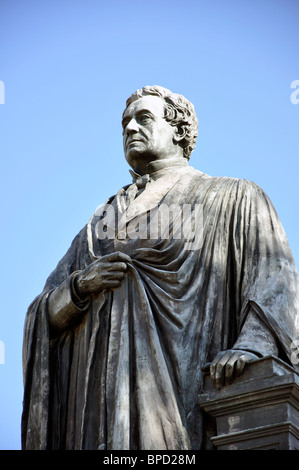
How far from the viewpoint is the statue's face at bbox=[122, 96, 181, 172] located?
13.0 metres

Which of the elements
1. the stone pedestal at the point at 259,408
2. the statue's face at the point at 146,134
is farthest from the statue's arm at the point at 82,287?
the statue's face at the point at 146,134

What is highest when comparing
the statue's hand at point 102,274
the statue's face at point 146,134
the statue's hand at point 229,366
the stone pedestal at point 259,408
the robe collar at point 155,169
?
the statue's face at point 146,134

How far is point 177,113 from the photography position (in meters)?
13.4

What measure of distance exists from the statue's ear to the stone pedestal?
3.88 m

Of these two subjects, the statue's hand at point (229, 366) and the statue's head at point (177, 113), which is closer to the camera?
the statue's hand at point (229, 366)

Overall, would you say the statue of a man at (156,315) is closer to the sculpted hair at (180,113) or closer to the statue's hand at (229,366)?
the statue's hand at (229,366)

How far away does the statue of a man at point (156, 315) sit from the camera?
34.5 feet

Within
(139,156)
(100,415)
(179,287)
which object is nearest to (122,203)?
(139,156)

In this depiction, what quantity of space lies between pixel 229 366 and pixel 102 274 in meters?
1.86

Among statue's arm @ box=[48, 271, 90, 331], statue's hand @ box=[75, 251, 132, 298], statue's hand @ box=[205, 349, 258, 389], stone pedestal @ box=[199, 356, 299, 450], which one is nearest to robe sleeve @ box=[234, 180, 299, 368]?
statue's hand @ box=[205, 349, 258, 389]

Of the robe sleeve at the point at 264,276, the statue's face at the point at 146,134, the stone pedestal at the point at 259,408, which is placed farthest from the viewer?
the statue's face at the point at 146,134

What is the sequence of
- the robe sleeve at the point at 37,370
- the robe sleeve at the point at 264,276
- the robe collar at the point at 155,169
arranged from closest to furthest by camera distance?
the robe sleeve at the point at 264,276 < the robe sleeve at the point at 37,370 < the robe collar at the point at 155,169

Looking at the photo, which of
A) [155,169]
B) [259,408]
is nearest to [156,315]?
[259,408]
